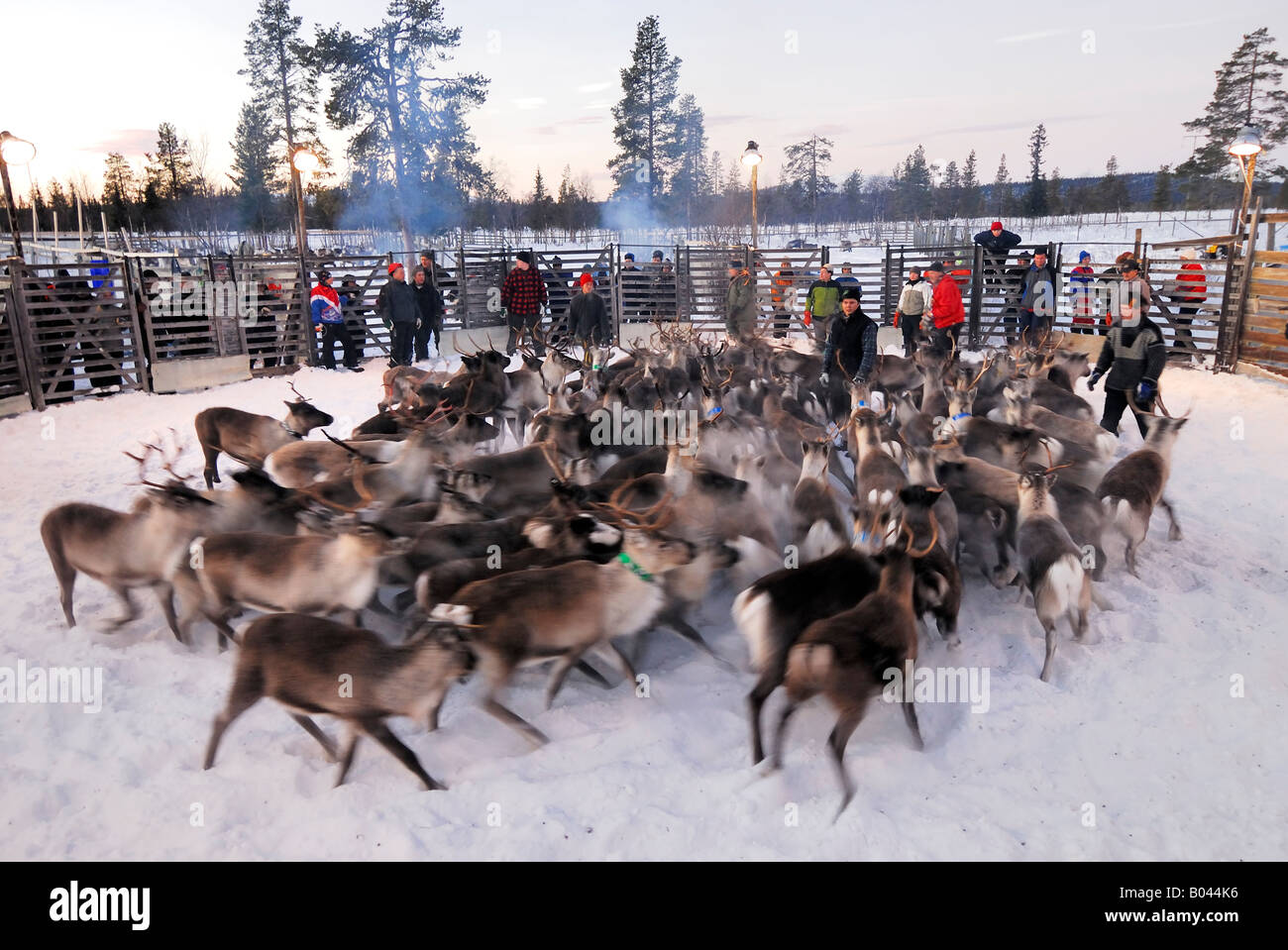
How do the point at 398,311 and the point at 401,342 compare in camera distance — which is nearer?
the point at 398,311

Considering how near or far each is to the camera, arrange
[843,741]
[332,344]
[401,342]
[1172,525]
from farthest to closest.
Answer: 1. [332,344]
2. [401,342]
3. [1172,525]
4. [843,741]

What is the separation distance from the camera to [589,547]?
163 inches

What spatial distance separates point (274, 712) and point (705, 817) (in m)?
2.17

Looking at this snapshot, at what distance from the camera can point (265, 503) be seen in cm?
484

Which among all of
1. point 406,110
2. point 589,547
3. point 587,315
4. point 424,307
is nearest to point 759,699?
point 589,547

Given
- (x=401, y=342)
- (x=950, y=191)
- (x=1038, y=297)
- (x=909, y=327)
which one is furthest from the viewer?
(x=950, y=191)

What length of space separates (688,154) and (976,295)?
1034 inches

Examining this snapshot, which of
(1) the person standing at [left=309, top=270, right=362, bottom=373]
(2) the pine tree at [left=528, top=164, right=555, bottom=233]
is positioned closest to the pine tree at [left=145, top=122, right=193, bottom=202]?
(2) the pine tree at [left=528, top=164, right=555, bottom=233]

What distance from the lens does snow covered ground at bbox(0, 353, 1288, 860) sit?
10.1 feet

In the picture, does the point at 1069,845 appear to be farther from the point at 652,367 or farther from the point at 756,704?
the point at 652,367

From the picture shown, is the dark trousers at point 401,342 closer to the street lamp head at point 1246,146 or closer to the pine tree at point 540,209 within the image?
the street lamp head at point 1246,146

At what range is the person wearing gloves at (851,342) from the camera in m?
8.45

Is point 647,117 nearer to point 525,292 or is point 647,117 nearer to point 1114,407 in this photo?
point 525,292

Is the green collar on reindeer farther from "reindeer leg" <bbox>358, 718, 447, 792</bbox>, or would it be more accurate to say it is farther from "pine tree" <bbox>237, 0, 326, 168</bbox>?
"pine tree" <bbox>237, 0, 326, 168</bbox>
